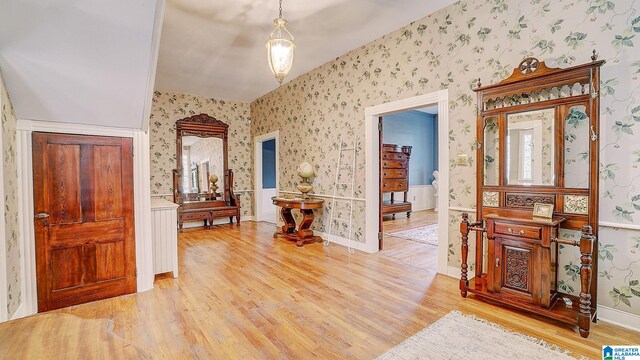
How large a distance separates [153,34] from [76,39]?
460 millimetres

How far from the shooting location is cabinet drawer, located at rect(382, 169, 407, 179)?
6.42 meters

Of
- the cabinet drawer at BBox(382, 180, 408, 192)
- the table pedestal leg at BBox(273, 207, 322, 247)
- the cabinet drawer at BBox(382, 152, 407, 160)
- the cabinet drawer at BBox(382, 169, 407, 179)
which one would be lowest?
the table pedestal leg at BBox(273, 207, 322, 247)

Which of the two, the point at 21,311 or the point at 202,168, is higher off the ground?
the point at 202,168

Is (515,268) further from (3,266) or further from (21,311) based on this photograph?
(21,311)

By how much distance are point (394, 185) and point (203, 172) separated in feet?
14.1

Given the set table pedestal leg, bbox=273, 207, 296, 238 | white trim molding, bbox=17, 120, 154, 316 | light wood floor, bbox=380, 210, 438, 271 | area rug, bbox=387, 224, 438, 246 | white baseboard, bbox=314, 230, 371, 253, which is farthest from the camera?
table pedestal leg, bbox=273, 207, 296, 238

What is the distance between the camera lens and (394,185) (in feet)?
21.6

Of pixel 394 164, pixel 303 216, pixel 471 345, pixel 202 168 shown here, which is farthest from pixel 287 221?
pixel 471 345

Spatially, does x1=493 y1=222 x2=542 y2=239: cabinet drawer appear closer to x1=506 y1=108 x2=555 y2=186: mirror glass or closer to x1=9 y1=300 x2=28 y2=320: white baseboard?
x1=506 y1=108 x2=555 y2=186: mirror glass

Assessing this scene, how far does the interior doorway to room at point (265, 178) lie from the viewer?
22.4 feet

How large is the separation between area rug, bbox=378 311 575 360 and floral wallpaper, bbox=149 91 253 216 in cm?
566

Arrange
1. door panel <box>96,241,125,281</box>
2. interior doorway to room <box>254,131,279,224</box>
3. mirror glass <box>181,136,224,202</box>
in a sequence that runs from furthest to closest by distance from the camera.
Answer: interior doorway to room <box>254,131,279,224</box>
mirror glass <box>181,136,224,202</box>
door panel <box>96,241,125,281</box>

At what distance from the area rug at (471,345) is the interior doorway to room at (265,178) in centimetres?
472

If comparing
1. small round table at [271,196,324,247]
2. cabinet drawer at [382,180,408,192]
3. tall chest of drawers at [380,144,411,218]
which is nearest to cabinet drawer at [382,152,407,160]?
tall chest of drawers at [380,144,411,218]
